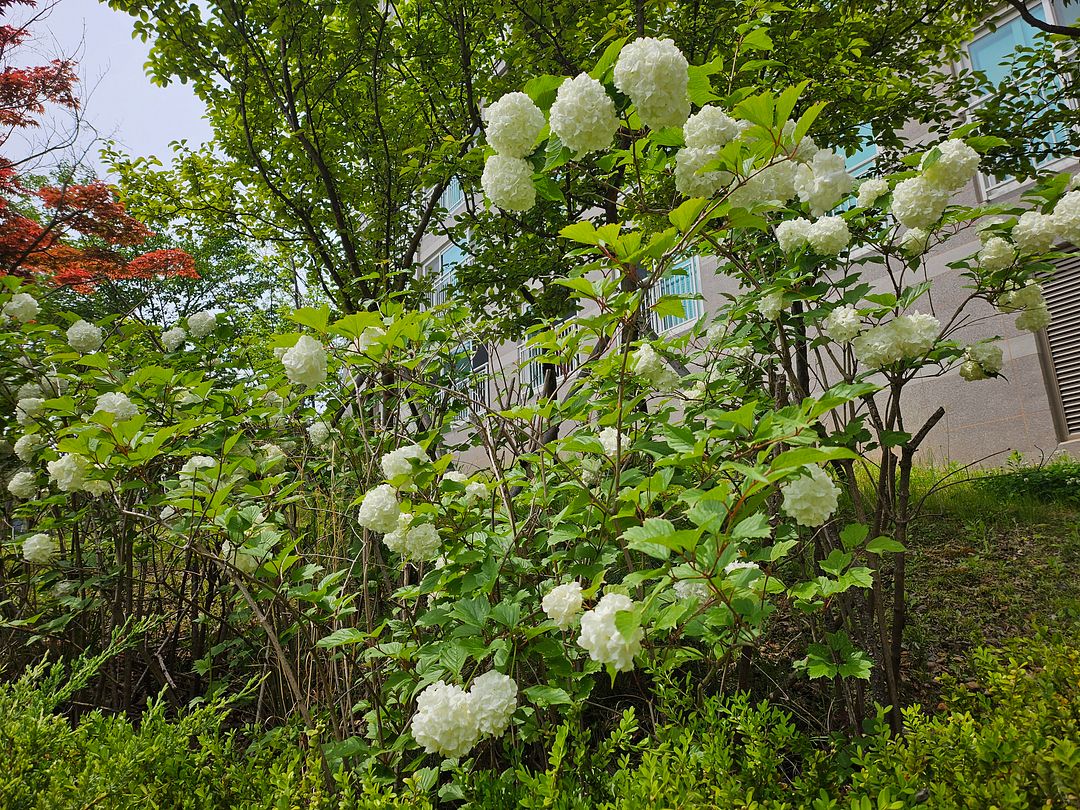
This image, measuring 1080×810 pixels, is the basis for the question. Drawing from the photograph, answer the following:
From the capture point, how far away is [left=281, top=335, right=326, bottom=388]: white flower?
196cm

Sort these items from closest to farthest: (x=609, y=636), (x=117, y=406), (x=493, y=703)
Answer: (x=609, y=636), (x=493, y=703), (x=117, y=406)

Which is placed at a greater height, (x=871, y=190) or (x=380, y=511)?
(x=871, y=190)

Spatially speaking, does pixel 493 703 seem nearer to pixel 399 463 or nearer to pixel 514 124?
pixel 399 463

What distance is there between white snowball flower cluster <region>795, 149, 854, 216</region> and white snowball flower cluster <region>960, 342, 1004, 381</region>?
79cm

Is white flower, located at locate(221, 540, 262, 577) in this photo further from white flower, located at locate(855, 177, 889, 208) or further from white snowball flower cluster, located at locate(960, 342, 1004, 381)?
white snowball flower cluster, located at locate(960, 342, 1004, 381)

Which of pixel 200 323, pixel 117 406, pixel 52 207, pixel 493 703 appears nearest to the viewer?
pixel 493 703

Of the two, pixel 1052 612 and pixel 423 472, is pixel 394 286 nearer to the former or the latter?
pixel 423 472

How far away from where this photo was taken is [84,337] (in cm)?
307

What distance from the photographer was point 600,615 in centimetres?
129

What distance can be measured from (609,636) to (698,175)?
110cm

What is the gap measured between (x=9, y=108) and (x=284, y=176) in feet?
10.6

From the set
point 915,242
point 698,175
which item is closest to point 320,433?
point 698,175

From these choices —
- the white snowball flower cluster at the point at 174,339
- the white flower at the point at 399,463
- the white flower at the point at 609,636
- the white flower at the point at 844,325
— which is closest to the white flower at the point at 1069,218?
the white flower at the point at 844,325

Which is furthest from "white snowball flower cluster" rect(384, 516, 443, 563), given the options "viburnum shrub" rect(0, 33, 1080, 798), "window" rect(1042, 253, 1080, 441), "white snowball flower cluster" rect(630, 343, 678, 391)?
"window" rect(1042, 253, 1080, 441)
